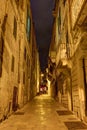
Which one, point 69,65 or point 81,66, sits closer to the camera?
point 81,66

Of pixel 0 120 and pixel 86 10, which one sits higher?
pixel 86 10

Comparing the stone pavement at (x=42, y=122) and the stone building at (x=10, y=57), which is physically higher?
the stone building at (x=10, y=57)

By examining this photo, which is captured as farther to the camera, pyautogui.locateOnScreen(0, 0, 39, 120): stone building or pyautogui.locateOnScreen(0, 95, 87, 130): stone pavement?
pyautogui.locateOnScreen(0, 0, 39, 120): stone building

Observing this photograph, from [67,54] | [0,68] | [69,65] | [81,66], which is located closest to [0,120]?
[0,68]

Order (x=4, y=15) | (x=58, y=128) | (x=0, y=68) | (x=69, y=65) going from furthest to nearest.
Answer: (x=69, y=65), (x=4, y=15), (x=0, y=68), (x=58, y=128)

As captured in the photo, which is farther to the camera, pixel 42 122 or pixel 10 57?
pixel 10 57

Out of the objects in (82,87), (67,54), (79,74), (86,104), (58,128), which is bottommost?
(58,128)

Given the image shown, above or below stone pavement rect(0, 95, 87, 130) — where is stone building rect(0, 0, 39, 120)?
above

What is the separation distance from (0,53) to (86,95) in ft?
15.8

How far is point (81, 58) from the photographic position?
345 inches

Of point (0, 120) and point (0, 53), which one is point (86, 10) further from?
point (0, 120)

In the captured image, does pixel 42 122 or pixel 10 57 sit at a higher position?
pixel 10 57

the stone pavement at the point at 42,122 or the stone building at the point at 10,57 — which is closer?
the stone pavement at the point at 42,122

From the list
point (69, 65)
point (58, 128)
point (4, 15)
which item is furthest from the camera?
point (69, 65)
